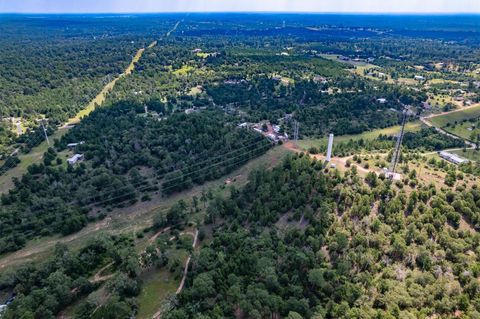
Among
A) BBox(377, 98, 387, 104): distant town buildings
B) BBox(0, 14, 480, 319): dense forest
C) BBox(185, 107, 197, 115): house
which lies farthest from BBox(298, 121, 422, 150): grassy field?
BBox(185, 107, 197, 115): house

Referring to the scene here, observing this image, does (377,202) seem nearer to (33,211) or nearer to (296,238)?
(296,238)

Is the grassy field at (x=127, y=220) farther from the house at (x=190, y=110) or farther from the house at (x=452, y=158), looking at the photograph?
the house at (x=190, y=110)

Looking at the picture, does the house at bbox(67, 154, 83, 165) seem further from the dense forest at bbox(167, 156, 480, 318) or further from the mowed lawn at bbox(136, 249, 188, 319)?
the mowed lawn at bbox(136, 249, 188, 319)

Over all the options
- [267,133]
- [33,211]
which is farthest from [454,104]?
[33,211]

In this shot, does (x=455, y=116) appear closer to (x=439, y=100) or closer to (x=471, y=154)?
(x=439, y=100)

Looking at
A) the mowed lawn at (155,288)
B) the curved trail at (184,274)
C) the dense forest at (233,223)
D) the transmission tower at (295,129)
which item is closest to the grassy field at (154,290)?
the mowed lawn at (155,288)

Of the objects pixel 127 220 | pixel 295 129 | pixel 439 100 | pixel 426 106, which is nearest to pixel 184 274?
pixel 127 220
